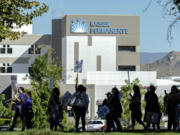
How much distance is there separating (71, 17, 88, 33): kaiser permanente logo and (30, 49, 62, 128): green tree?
1896 inches

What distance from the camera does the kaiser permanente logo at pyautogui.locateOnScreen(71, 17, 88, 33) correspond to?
94438 millimetres

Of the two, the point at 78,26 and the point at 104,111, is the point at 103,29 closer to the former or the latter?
the point at 78,26

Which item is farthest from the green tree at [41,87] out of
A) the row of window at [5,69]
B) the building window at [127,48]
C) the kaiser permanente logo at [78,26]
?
the row of window at [5,69]

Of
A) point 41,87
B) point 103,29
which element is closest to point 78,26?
point 103,29

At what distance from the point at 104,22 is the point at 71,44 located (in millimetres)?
7191

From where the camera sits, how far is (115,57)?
313 feet

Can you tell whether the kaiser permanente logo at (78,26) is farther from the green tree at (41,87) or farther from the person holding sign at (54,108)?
the person holding sign at (54,108)

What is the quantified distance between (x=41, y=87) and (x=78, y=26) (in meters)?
55.8

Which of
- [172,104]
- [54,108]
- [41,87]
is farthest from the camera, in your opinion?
[41,87]

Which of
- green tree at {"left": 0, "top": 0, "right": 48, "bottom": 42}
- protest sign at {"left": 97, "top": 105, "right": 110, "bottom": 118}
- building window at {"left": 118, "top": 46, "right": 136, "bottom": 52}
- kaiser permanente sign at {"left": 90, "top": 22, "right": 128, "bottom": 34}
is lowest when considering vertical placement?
protest sign at {"left": 97, "top": 105, "right": 110, "bottom": 118}

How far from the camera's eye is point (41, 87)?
39.6 m

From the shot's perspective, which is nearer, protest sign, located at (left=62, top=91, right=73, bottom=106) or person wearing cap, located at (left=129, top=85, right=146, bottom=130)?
protest sign, located at (left=62, top=91, right=73, bottom=106)

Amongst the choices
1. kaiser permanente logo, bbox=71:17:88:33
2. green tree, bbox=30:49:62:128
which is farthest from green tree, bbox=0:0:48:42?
kaiser permanente logo, bbox=71:17:88:33

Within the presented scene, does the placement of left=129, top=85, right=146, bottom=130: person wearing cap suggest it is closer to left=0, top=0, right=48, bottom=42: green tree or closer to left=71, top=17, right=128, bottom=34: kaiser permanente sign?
left=0, top=0, right=48, bottom=42: green tree
